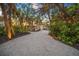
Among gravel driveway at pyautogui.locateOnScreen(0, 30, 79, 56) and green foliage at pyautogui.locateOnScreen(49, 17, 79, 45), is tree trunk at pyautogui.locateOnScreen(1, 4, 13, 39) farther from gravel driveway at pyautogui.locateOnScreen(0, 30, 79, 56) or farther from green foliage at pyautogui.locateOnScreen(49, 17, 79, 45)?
green foliage at pyautogui.locateOnScreen(49, 17, 79, 45)

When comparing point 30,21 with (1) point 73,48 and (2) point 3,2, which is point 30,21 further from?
(1) point 73,48

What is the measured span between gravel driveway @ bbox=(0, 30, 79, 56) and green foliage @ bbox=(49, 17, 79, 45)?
0.07 meters

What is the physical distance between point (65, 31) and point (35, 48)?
402mm

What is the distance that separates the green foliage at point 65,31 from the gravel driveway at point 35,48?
0.07 metres

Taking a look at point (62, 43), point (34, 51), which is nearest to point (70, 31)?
point (62, 43)

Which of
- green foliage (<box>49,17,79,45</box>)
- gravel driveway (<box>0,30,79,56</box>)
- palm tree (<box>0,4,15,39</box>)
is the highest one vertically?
palm tree (<box>0,4,15,39</box>)

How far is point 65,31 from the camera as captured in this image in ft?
9.86

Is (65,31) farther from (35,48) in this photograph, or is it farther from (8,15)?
(8,15)

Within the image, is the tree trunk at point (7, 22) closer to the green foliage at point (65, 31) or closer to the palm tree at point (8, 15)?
the palm tree at point (8, 15)

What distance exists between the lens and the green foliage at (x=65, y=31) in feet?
9.78

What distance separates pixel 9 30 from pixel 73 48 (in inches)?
30.3

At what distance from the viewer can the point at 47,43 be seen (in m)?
2.98

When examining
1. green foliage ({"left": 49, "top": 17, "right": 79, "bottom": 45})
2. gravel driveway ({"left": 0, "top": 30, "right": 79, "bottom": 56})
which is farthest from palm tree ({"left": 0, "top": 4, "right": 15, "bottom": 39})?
green foliage ({"left": 49, "top": 17, "right": 79, "bottom": 45})

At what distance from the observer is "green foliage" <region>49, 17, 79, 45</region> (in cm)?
298
